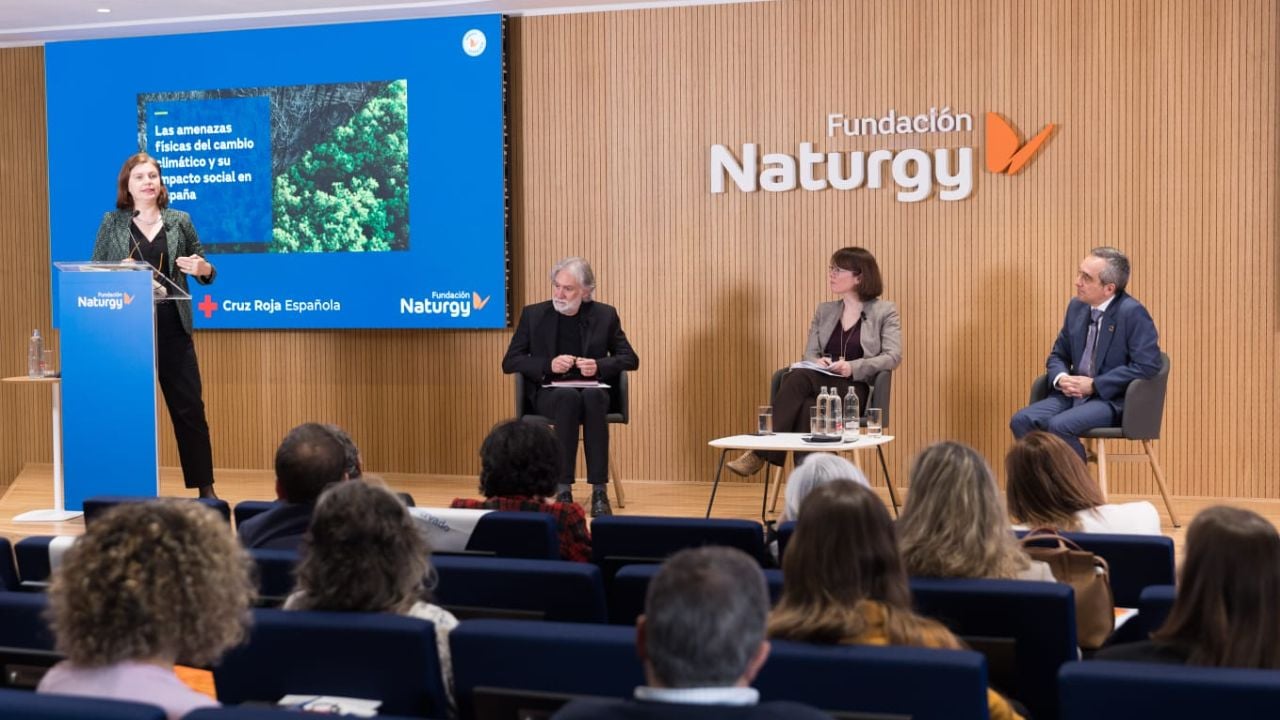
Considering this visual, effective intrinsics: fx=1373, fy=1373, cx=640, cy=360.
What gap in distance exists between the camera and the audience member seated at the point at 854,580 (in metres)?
2.22

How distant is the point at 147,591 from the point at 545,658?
608 millimetres

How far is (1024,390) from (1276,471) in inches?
51.3

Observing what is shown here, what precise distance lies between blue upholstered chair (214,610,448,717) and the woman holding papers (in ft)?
14.3

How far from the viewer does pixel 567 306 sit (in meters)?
7.04

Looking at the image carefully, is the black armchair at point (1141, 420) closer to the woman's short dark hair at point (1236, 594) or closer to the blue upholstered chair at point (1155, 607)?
the blue upholstered chair at point (1155, 607)

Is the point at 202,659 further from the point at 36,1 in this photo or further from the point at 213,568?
the point at 36,1

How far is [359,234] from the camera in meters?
8.21

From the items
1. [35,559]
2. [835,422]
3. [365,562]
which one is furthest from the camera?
[835,422]

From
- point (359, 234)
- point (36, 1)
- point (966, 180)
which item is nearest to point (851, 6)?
point (966, 180)

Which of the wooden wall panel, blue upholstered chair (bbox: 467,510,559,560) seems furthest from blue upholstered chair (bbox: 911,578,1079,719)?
the wooden wall panel

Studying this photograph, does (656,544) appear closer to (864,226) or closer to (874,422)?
(874,422)

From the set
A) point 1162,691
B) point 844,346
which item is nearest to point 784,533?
point 1162,691

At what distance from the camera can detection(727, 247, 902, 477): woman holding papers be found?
6734mm

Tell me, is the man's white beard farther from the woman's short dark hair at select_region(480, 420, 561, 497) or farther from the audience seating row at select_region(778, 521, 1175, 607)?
the audience seating row at select_region(778, 521, 1175, 607)
